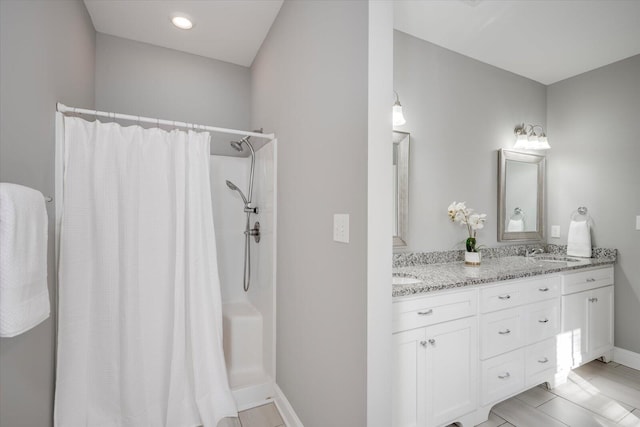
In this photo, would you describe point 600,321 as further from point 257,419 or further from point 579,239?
point 257,419

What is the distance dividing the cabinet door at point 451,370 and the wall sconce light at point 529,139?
6.41 ft

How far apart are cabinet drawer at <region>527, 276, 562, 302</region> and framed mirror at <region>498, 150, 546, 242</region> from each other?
66cm

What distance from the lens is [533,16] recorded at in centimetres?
202

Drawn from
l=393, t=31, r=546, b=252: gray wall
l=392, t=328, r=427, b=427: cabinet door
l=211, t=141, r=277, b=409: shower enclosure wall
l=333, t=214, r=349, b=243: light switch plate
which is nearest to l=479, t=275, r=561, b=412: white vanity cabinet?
l=392, t=328, r=427, b=427: cabinet door

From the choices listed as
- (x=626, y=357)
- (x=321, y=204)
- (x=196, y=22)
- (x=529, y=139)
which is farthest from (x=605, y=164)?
(x=196, y=22)

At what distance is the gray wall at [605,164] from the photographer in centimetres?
246

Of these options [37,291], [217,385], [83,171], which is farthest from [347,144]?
[217,385]

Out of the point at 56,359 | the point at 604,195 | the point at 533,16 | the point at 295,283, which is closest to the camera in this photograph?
the point at 56,359

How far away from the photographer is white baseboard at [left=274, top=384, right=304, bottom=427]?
1.64 meters

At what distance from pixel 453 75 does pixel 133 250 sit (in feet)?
8.61

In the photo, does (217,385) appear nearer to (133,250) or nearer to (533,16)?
(133,250)

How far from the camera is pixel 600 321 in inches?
94.3

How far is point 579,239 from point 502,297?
1.56m

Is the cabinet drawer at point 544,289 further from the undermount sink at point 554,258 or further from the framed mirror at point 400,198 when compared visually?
the framed mirror at point 400,198
